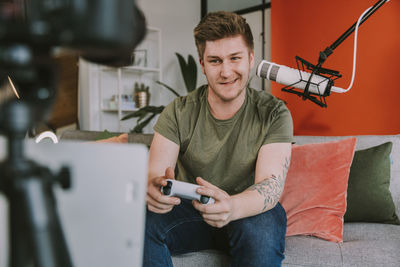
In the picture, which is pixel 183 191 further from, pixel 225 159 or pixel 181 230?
pixel 225 159

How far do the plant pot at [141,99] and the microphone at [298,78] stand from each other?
299 centimetres

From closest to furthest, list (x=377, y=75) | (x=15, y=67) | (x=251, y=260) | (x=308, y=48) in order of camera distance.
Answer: (x=15, y=67)
(x=251, y=260)
(x=377, y=75)
(x=308, y=48)

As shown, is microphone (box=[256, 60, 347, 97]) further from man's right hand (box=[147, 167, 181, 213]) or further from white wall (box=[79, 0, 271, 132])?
white wall (box=[79, 0, 271, 132])

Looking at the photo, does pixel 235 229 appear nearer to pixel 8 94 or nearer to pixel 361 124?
pixel 8 94

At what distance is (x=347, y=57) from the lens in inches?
106

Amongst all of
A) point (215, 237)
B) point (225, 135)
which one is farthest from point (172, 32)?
point (215, 237)

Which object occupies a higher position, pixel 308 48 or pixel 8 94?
pixel 308 48

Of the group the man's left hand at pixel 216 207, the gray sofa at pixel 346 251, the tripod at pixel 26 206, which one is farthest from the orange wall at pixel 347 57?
the tripod at pixel 26 206

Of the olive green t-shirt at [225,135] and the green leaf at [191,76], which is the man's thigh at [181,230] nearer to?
the olive green t-shirt at [225,135]

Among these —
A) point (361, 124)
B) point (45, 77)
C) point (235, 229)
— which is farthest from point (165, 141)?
point (361, 124)

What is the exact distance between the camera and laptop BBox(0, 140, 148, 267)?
0.48 m

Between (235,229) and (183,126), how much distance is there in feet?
1.66

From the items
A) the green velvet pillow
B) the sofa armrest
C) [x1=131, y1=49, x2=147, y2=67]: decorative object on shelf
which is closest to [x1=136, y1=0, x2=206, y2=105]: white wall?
[x1=131, y1=49, x2=147, y2=67]: decorative object on shelf

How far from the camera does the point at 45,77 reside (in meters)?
0.39
